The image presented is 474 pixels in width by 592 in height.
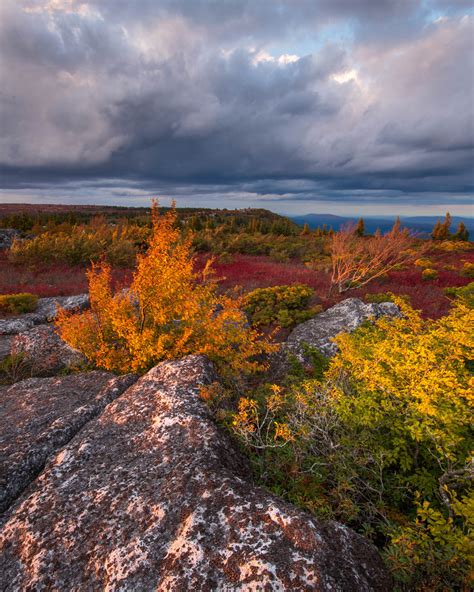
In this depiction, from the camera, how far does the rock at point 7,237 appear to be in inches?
1165

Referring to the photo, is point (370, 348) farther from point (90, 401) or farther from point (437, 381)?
point (90, 401)

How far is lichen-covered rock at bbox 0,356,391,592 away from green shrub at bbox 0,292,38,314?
11461mm

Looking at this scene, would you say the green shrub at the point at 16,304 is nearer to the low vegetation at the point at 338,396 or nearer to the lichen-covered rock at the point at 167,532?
the low vegetation at the point at 338,396

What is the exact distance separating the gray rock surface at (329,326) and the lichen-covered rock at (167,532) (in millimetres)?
5772

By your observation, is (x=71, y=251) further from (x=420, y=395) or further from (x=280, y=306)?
(x=420, y=395)

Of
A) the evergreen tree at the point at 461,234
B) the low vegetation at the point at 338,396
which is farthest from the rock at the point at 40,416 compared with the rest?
the evergreen tree at the point at 461,234

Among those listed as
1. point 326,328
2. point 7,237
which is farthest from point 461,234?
point 7,237

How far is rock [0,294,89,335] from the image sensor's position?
10844 mm

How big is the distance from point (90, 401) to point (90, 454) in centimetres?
158

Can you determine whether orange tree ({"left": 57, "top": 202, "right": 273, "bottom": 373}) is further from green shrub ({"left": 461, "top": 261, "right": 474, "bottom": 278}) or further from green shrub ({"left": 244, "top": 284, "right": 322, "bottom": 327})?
green shrub ({"left": 461, "top": 261, "right": 474, "bottom": 278})

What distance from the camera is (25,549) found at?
2.71 metres

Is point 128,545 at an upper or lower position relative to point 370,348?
lower

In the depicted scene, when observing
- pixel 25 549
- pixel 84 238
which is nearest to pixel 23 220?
pixel 84 238

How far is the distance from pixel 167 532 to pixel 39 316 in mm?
12213
